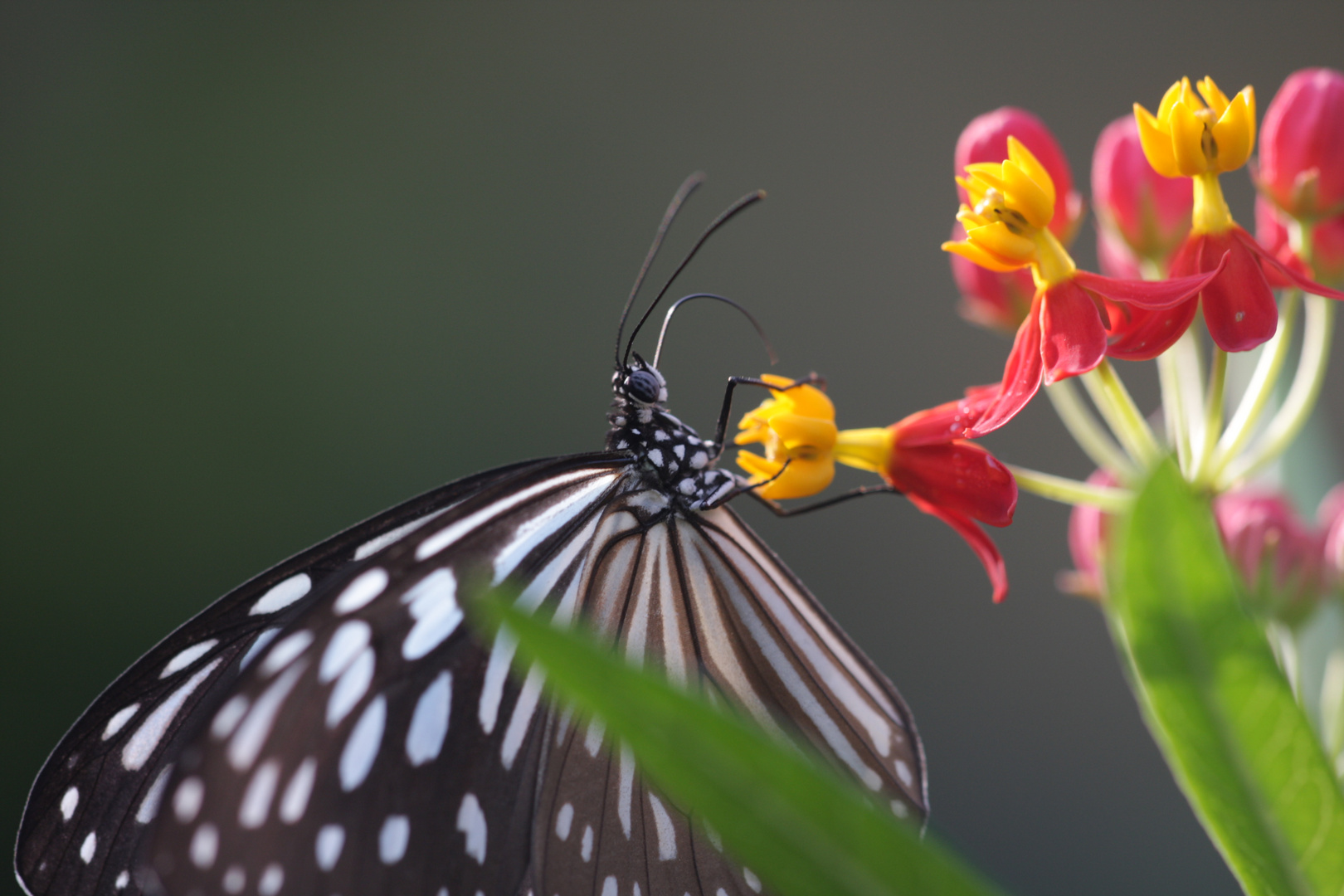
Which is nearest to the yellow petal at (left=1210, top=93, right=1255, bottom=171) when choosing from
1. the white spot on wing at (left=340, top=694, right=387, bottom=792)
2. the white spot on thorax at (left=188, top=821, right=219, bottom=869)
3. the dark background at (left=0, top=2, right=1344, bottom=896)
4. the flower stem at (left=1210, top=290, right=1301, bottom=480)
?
the flower stem at (left=1210, top=290, right=1301, bottom=480)

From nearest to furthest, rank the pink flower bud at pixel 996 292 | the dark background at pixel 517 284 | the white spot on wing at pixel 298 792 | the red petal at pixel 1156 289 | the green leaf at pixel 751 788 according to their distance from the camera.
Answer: the green leaf at pixel 751 788, the red petal at pixel 1156 289, the white spot on wing at pixel 298 792, the pink flower bud at pixel 996 292, the dark background at pixel 517 284

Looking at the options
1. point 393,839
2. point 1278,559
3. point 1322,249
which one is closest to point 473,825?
point 393,839

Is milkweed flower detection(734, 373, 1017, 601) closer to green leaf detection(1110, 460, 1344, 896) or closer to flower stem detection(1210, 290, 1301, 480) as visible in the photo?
flower stem detection(1210, 290, 1301, 480)

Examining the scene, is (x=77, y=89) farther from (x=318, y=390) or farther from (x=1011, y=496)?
(x=1011, y=496)

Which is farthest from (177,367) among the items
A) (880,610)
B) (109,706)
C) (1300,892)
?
(1300,892)

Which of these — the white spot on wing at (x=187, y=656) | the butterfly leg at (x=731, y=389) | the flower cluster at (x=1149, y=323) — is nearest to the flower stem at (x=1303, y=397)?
the flower cluster at (x=1149, y=323)

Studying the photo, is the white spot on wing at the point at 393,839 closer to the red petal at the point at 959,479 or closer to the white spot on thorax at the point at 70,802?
the white spot on thorax at the point at 70,802

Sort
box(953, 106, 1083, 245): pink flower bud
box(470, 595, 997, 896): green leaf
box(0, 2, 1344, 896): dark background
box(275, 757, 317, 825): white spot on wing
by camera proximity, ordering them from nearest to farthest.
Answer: box(470, 595, 997, 896): green leaf
box(275, 757, 317, 825): white spot on wing
box(953, 106, 1083, 245): pink flower bud
box(0, 2, 1344, 896): dark background
